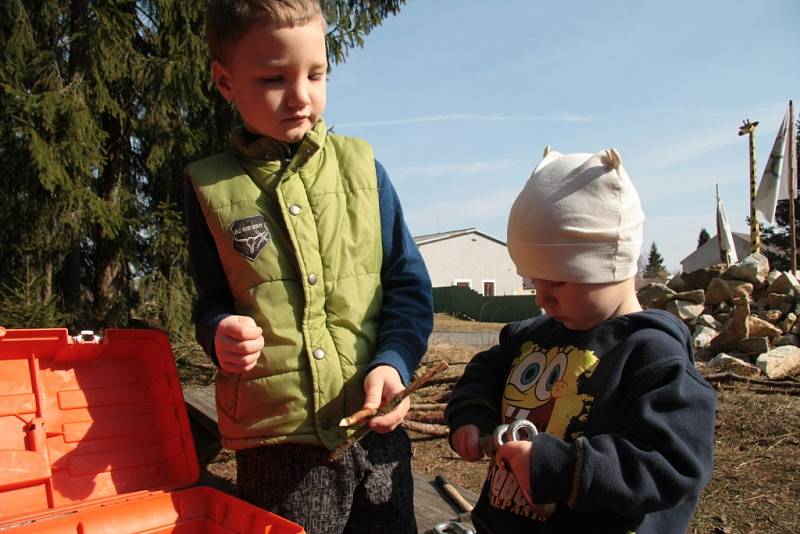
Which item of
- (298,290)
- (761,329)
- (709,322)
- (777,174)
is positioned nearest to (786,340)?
(761,329)

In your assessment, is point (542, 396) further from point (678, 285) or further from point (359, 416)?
point (678, 285)

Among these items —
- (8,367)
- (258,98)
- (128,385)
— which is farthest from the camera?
(128,385)

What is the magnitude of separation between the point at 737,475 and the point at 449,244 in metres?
35.8

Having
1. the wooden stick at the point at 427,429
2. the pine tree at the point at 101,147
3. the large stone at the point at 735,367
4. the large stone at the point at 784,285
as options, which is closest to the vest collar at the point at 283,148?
the wooden stick at the point at 427,429

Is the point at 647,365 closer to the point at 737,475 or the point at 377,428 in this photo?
the point at 377,428

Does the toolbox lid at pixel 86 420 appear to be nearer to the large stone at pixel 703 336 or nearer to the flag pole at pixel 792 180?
the large stone at pixel 703 336

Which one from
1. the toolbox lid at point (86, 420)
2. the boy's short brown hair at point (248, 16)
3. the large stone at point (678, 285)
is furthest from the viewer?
the large stone at point (678, 285)

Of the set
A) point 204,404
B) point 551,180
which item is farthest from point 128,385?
point 204,404

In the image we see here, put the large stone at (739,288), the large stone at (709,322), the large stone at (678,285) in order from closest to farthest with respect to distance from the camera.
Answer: the large stone at (709,322) < the large stone at (739,288) < the large stone at (678,285)

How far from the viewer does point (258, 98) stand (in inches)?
56.2

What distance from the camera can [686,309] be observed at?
8.52m

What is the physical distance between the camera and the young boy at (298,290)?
140cm

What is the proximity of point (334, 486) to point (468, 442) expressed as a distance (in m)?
0.31

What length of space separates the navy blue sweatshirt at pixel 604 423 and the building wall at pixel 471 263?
120 feet
